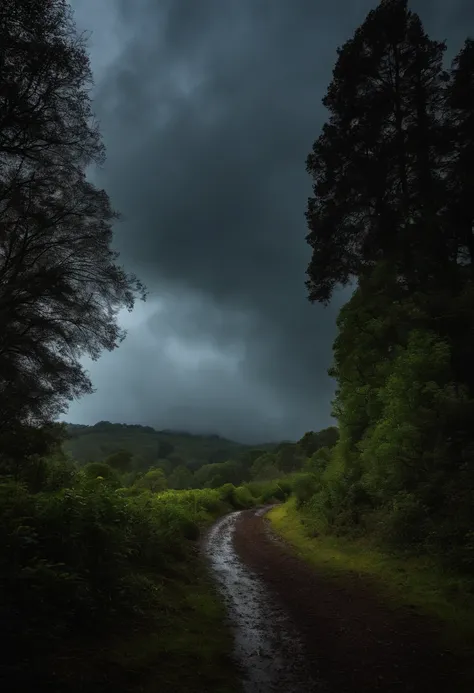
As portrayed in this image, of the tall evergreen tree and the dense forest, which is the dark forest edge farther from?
the tall evergreen tree

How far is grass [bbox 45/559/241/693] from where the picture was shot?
4922 millimetres

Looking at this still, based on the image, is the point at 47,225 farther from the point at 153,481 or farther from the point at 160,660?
the point at 153,481

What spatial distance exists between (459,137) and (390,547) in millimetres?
16587

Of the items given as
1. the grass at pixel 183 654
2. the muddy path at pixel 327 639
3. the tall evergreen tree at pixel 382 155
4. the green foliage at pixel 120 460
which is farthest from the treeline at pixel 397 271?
the green foliage at pixel 120 460

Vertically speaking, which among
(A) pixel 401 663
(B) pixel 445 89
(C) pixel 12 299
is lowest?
(A) pixel 401 663

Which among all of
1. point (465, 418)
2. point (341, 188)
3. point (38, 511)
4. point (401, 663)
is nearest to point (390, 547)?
point (465, 418)

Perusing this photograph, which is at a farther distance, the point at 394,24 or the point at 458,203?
the point at 394,24

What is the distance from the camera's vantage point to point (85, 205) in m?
13.6

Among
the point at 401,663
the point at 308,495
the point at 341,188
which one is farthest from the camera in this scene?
the point at 308,495

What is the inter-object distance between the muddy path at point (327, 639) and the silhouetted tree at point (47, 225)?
8533 mm

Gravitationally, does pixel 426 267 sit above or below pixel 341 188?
below

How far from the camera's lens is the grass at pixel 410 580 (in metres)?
7.38

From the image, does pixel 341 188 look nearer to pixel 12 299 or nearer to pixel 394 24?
Result: pixel 394 24

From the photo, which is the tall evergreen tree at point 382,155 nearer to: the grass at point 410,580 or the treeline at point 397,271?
the treeline at point 397,271
